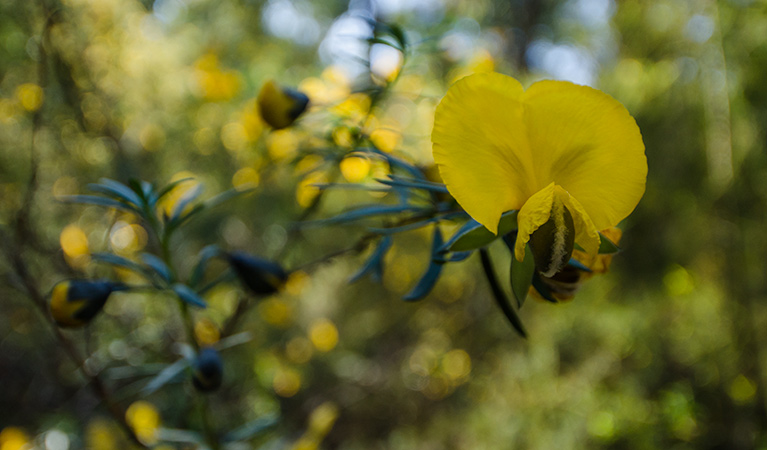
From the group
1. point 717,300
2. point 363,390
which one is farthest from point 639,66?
point 363,390

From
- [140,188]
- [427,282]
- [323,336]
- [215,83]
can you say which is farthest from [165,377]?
[323,336]

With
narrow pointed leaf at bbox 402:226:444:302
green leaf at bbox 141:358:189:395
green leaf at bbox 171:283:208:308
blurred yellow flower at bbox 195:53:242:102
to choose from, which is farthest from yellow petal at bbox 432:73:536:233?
blurred yellow flower at bbox 195:53:242:102

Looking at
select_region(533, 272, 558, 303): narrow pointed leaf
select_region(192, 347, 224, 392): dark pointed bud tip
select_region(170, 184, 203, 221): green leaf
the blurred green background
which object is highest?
select_region(533, 272, 558, 303): narrow pointed leaf

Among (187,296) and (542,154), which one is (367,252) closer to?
(187,296)

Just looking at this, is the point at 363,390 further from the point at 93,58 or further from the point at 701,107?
the point at 701,107

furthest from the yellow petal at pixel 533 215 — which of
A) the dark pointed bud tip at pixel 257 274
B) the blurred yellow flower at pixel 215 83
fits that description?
the blurred yellow flower at pixel 215 83

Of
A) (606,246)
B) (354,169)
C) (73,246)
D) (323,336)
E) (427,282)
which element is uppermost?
(606,246)

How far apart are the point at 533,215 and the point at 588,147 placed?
6 cm

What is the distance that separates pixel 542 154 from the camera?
309 mm

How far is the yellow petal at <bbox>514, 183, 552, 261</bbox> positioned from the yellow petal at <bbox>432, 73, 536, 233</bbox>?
17 millimetres

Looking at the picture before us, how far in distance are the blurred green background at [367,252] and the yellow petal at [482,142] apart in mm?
449

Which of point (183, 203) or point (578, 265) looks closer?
point (578, 265)

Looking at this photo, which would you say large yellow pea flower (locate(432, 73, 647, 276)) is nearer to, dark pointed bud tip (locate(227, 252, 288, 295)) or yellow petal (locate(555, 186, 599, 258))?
yellow petal (locate(555, 186, 599, 258))

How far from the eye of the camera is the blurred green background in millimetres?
1213
